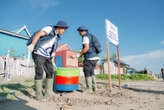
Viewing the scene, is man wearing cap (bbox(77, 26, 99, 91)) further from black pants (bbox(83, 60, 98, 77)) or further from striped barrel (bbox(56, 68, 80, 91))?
striped barrel (bbox(56, 68, 80, 91))

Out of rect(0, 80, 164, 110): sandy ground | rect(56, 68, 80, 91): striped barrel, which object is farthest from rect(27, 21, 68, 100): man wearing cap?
rect(56, 68, 80, 91): striped barrel

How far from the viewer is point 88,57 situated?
3.87 m

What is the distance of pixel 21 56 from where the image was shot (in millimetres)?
12398

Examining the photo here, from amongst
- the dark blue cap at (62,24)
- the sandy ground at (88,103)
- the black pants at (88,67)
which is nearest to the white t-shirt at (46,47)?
the dark blue cap at (62,24)

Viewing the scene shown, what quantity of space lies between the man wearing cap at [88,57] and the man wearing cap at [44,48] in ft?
2.65

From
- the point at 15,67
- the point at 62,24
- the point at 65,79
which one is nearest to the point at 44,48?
the point at 62,24

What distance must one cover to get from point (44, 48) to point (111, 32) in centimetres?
246

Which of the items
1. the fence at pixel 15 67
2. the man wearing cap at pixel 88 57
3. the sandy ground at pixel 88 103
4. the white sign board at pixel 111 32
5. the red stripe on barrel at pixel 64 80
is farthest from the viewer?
the fence at pixel 15 67

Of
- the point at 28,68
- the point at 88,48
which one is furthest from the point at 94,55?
the point at 28,68

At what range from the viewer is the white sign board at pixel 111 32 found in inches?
170

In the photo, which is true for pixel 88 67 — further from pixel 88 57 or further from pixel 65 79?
pixel 65 79

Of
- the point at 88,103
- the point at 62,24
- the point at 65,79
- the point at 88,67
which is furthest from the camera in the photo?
the point at 88,67

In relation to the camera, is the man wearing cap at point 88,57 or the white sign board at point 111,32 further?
the white sign board at point 111,32

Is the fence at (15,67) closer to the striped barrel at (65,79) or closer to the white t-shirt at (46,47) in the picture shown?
the striped barrel at (65,79)
